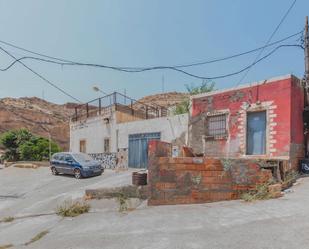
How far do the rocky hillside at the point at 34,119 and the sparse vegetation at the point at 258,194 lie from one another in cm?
4429

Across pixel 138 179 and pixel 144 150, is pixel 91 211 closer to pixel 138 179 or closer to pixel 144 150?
pixel 138 179

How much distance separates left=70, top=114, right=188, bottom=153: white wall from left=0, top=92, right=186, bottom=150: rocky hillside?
23386 millimetres

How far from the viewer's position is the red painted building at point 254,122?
12883 millimetres

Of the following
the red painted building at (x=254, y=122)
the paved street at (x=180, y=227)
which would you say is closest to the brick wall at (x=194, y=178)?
the paved street at (x=180, y=227)

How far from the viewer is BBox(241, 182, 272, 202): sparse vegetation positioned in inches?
368

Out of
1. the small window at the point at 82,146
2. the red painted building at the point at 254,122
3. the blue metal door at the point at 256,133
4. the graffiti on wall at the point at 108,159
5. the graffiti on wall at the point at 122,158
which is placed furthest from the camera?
the small window at the point at 82,146

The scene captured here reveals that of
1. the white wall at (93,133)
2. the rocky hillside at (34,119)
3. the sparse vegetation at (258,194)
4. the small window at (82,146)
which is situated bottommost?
the sparse vegetation at (258,194)

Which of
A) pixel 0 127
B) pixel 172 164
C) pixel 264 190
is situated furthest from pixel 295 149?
pixel 0 127

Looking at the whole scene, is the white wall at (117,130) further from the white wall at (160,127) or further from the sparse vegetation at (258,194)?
the sparse vegetation at (258,194)

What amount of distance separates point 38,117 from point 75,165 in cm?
4035

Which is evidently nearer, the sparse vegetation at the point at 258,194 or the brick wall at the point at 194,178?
the sparse vegetation at the point at 258,194

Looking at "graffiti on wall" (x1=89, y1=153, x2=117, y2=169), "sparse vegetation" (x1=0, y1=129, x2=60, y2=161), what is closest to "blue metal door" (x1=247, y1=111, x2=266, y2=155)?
"graffiti on wall" (x1=89, y1=153, x2=117, y2=169)

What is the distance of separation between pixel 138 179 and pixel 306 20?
10754mm

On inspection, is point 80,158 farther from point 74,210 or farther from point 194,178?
point 194,178
